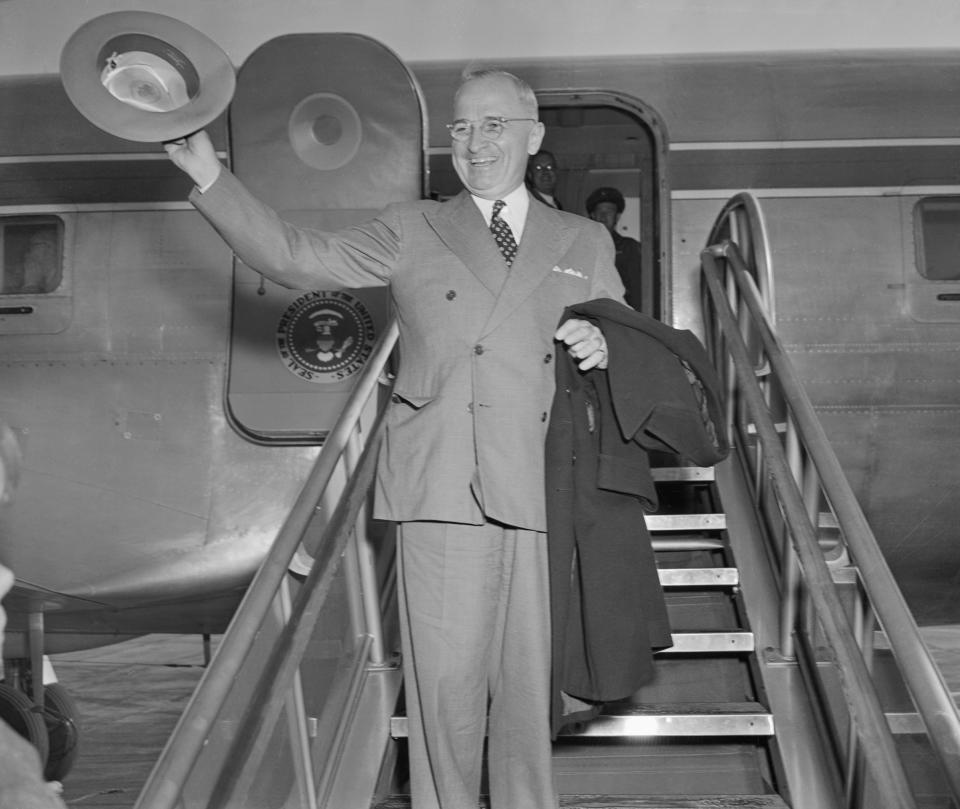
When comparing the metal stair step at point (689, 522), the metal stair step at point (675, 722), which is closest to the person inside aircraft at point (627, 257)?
the metal stair step at point (689, 522)

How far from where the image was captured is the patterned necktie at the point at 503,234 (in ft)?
7.24

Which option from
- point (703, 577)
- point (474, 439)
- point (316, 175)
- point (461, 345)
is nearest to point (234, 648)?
point (474, 439)

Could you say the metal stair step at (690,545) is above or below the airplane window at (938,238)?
below

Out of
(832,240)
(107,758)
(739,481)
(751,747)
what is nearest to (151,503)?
(107,758)

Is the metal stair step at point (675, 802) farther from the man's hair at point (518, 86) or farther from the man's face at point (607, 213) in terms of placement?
the man's face at point (607, 213)

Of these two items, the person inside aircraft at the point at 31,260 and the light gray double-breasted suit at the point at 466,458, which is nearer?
the light gray double-breasted suit at the point at 466,458

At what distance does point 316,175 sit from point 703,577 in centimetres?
220

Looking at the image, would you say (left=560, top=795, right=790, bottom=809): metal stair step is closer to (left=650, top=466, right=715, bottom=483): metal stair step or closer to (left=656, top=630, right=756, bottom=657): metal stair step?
(left=656, top=630, right=756, bottom=657): metal stair step

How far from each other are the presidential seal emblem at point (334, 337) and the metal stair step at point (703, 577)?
1.63 meters

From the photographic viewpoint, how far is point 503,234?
2.22 metres

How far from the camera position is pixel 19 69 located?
4.81 m

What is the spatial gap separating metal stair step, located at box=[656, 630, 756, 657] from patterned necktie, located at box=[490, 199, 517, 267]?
1255 mm

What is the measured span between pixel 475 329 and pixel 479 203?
28cm

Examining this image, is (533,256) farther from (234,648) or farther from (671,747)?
(671,747)
